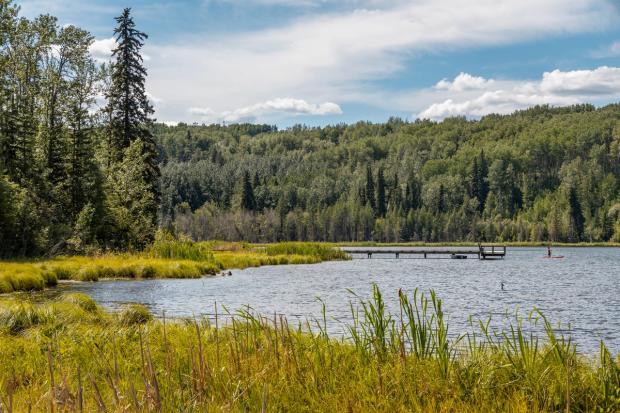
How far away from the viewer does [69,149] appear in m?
47.5

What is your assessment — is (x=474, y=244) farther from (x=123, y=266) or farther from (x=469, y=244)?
(x=123, y=266)

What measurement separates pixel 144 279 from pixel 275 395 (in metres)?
34.7

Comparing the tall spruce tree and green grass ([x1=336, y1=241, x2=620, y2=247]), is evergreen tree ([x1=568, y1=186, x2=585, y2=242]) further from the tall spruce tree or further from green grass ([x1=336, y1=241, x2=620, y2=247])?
the tall spruce tree

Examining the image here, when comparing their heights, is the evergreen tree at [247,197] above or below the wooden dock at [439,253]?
above

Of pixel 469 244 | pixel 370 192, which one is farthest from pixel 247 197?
pixel 469 244

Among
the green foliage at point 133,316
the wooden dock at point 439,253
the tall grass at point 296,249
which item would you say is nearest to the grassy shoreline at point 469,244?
the wooden dock at point 439,253

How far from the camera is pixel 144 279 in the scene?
3984 cm

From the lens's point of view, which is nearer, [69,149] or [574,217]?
[69,149]

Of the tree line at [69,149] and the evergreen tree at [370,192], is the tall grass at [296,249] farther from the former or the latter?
the evergreen tree at [370,192]

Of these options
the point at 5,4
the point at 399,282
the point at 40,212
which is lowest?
the point at 399,282

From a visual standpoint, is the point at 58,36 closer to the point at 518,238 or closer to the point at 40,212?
the point at 40,212

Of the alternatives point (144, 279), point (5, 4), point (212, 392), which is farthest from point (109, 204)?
point (212, 392)

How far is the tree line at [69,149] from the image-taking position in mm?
42375

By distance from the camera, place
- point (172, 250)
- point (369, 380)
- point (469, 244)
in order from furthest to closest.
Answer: point (469, 244), point (172, 250), point (369, 380)
